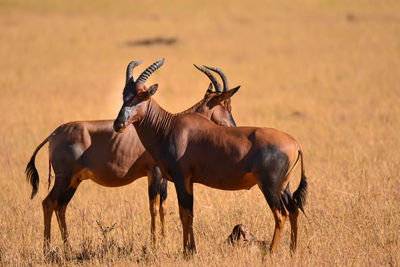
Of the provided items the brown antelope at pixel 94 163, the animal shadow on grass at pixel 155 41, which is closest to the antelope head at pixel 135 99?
the brown antelope at pixel 94 163

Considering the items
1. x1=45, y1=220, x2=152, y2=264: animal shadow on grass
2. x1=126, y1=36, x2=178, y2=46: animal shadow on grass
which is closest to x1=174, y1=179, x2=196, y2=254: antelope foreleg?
x1=45, y1=220, x2=152, y2=264: animal shadow on grass

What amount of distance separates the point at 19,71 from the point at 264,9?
2883cm

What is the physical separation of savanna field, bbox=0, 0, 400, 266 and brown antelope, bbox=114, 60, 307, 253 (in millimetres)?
631

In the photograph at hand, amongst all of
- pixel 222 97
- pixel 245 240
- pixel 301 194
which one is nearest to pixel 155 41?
pixel 222 97

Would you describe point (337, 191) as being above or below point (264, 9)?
below

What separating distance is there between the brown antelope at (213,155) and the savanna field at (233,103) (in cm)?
63

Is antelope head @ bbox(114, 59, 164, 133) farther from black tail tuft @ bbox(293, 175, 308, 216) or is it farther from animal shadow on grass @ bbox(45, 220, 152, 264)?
black tail tuft @ bbox(293, 175, 308, 216)

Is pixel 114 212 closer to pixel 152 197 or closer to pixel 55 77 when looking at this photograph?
pixel 152 197

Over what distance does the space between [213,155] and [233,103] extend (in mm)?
15430

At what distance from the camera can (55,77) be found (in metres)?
28.4

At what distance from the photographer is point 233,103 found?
2256cm

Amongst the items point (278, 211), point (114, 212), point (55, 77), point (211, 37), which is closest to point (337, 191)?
point (278, 211)

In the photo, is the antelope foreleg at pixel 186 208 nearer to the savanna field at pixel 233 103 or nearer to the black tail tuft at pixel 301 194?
the savanna field at pixel 233 103

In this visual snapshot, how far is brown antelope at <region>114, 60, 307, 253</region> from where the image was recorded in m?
6.96
